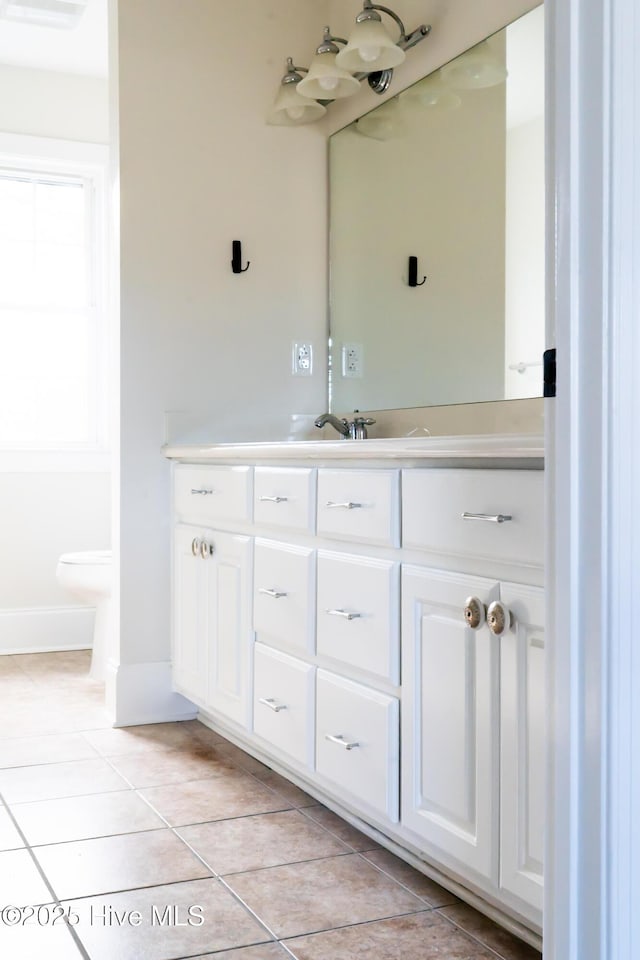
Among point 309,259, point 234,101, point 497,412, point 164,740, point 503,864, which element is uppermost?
point 234,101

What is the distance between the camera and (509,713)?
5.05 ft

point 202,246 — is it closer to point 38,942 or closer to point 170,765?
point 170,765

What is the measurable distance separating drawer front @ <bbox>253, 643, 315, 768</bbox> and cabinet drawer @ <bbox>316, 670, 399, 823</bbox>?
4cm

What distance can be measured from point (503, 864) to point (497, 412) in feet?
3.92

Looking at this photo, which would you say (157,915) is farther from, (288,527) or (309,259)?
(309,259)

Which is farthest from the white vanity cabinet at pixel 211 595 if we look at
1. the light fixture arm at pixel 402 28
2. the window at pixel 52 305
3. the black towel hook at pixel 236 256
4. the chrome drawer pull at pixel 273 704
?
the window at pixel 52 305

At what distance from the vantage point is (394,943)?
167 cm

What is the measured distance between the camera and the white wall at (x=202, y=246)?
306cm

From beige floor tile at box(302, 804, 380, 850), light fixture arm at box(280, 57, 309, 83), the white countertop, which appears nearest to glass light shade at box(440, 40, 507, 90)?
light fixture arm at box(280, 57, 309, 83)

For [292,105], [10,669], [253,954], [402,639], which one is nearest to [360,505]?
[402,639]

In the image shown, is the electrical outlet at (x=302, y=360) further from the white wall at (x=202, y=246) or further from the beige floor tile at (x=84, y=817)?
the beige floor tile at (x=84, y=817)

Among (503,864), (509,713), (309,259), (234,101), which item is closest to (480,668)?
(509,713)

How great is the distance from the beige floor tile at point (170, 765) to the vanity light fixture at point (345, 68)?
192cm

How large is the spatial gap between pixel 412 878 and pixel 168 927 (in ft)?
1.59
